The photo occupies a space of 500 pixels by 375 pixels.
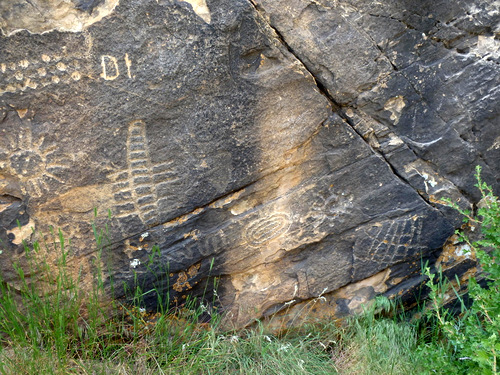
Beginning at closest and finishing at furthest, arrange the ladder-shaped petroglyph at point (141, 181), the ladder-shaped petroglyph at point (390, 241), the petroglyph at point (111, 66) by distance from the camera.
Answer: the petroglyph at point (111, 66)
the ladder-shaped petroglyph at point (141, 181)
the ladder-shaped petroglyph at point (390, 241)

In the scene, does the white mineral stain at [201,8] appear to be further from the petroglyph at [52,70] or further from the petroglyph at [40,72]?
the petroglyph at [40,72]

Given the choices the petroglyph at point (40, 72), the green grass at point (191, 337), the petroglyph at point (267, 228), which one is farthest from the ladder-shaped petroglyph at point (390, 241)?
the petroglyph at point (40, 72)

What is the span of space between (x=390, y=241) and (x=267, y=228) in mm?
650

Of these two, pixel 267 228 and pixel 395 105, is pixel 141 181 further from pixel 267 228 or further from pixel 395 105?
pixel 395 105

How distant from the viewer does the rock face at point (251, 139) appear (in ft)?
7.02

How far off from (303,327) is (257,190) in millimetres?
795

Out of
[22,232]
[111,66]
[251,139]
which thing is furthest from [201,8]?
[22,232]

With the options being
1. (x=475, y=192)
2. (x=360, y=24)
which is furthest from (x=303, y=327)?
(x=360, y=24)

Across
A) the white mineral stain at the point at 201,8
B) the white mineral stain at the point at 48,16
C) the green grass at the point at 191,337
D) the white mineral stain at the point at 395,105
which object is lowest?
the green grass at the point at 191,337

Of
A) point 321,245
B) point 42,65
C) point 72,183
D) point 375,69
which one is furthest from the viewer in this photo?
point 321,245

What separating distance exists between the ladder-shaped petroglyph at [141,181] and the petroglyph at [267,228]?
45 cm

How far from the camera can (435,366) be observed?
219cm

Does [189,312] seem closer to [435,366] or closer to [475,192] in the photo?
[435,366]

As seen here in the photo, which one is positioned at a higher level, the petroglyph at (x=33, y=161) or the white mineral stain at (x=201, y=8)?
the white mineral stain at (x=201, y=8)
